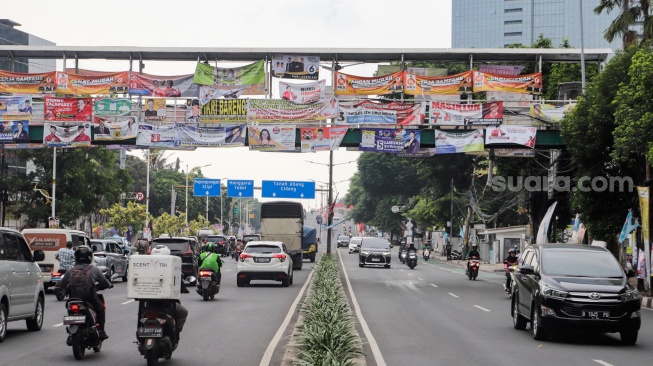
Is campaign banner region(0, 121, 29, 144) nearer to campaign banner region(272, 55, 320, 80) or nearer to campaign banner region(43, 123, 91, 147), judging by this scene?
campaign banner region(43, 123, 91, 147)

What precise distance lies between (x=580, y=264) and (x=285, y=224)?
1302 inches

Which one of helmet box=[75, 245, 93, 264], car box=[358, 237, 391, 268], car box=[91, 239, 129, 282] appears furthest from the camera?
car box=[358, 237, 391, 268]

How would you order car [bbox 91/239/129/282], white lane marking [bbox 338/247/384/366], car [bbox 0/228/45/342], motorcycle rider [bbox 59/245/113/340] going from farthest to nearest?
car [bbox 91/239/129/282], car [bbox 0/228/45/342], motorcycle rider [bbox 59/245/113/340], white lane marking [bbox 338/247/384/366]

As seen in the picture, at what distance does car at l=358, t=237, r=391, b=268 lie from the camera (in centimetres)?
5334

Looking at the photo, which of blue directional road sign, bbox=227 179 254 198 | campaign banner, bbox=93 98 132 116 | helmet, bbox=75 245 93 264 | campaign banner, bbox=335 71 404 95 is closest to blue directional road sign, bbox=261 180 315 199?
blue directional road sign, bbox=227 179 254 198

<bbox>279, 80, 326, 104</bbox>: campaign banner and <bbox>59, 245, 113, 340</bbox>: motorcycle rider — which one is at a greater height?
<bbox>279, 80, 326, 104</bbox>: campaign banner

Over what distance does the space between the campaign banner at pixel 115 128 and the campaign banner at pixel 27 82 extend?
136 inches

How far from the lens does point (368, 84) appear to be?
36.1m

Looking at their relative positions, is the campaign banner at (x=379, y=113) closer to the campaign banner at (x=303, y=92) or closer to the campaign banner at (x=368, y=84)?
the campaign banner at (x=303, y=92)

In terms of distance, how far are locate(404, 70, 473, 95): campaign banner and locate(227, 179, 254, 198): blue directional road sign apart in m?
38.7

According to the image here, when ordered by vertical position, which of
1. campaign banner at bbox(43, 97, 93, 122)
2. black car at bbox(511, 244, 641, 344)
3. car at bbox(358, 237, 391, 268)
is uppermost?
campaign banner at bbox(43, 97, 93, 122)

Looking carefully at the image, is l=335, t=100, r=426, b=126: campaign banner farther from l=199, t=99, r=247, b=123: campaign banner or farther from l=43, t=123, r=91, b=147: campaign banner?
l=43, t=123, r=91, b=147: campaign banner

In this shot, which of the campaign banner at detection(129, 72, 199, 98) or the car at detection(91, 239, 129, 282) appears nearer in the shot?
the car at detection(91, 239, 129, 282)

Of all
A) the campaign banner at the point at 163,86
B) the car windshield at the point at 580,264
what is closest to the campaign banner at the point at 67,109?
the campaign banner at the point at 163,86
